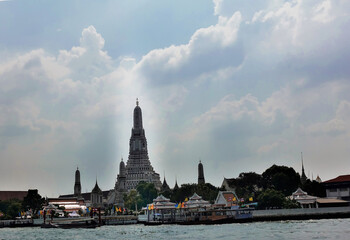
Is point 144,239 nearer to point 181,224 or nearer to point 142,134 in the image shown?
point 181,224

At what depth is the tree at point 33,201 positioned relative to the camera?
114m

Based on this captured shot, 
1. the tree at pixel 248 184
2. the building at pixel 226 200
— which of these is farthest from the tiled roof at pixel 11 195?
the building at pixel 226 200

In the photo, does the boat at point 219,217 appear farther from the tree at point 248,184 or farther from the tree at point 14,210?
the tree at point 14,210

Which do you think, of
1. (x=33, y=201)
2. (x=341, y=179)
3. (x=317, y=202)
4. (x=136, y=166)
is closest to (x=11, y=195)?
(x=136, y=166)

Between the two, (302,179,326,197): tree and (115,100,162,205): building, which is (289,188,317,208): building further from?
(115,100,162,205): building

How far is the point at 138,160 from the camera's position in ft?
579

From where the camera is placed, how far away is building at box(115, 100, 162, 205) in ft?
565

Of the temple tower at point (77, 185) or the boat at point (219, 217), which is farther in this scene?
the temple tower at point (77, 185)

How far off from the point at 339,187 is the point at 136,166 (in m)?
97.5

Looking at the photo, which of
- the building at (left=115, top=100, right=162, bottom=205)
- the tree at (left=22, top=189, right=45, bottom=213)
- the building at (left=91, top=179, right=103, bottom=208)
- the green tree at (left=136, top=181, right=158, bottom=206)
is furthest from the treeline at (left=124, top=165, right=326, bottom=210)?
the building at (left=91, top=179, right=103, bottom=208)

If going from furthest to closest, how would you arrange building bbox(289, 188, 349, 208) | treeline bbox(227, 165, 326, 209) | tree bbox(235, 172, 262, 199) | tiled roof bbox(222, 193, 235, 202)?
tree bbox(235, 172, 262, 199) → tiled roof bbox(222, 193, 235, 202) → treeline bbox(227, 165, 326, 209) → building bbox(289, 188, 349, 208)

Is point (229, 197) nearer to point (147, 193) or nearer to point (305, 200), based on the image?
point (305, 200)

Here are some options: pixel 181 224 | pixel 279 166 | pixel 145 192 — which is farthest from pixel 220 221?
pixel 145 192

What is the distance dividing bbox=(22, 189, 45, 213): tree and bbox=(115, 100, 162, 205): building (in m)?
55.7
